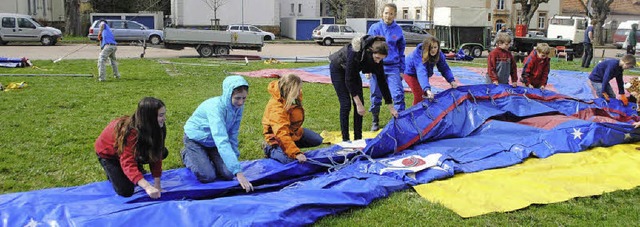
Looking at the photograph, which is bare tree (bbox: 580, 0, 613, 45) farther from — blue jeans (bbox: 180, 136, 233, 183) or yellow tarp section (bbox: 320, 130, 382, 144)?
blue jeans (bbox: 180, 136, 233, 183)

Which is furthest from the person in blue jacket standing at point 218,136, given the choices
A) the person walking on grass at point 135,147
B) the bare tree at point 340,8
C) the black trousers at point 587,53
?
the bare tree at point 340,8

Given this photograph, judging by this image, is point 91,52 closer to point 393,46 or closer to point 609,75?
point 393,46

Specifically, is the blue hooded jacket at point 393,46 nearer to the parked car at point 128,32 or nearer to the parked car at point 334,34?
the parked car at point 128,32

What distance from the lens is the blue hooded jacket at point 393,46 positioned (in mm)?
6812

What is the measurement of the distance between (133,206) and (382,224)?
1669mm

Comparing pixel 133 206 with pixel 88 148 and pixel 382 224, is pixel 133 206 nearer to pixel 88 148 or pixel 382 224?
pixel 382 224

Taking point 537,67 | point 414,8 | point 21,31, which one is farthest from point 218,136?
point 414,8

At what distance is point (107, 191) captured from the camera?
409 cm

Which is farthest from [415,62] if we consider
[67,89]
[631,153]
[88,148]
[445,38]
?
[445,38]

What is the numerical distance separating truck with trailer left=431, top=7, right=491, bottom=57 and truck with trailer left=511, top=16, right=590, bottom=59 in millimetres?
1599

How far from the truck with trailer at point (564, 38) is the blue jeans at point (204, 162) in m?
20.4

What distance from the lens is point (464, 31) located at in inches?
956

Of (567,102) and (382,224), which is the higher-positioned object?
(567,102)

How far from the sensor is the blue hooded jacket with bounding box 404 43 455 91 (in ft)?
22.1
